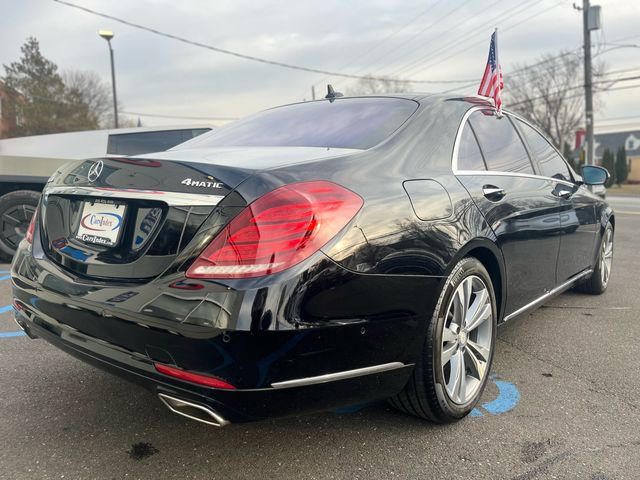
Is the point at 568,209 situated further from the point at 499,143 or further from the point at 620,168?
the point at 620,168

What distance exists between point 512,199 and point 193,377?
194 centimetres

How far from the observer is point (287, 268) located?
169 cm

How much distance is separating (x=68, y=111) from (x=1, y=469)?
48091 millimetres

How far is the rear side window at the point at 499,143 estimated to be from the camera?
9.50 ft

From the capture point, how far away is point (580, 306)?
439cm

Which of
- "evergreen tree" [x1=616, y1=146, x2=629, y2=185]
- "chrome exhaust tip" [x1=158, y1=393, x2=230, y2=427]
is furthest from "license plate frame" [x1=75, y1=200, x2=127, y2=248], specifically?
"evergreen tree" [x1=616, y1=146, x2=629, y2=185]

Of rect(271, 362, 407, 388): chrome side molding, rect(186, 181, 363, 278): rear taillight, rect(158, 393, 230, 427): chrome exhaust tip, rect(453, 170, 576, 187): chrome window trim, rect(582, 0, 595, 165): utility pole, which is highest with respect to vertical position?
rect(582, 0, 595, 165): utility pole

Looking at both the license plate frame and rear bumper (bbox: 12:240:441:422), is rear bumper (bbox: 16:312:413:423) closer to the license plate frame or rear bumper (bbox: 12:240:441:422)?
rear bumper (bbox: 12:240:441:422)

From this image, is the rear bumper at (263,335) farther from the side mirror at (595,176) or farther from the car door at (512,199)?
the side mirror at (595,176)

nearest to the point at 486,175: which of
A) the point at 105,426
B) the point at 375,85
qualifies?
the point at 105,426

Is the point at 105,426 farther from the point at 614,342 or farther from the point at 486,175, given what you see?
the point at 614,342

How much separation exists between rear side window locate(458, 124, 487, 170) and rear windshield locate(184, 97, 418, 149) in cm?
32

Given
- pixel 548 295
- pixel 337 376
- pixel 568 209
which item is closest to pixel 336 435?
pixel 337 376

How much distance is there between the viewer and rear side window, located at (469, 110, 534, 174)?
2895 millimetres
